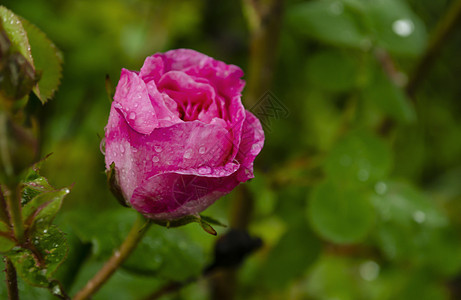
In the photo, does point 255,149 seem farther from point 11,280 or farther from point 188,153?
point 11,280

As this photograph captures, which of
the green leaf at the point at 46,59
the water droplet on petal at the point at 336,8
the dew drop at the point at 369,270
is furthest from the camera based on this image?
the dew drop at the point at 369,270

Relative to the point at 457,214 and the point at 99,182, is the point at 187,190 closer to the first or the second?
the point at 99,182

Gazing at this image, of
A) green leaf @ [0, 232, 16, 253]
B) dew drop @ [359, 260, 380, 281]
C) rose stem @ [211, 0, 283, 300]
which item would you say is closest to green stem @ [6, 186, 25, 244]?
green leaf @ [0, 232, 16, 253]

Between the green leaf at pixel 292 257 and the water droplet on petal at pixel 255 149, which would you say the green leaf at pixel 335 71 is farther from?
the water droplet on petal at pixel 255 149

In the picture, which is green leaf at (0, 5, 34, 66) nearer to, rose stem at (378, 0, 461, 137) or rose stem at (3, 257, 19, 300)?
rose stem at (3, 257, 19, 300)

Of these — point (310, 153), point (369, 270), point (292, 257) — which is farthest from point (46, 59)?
point (369, 270)

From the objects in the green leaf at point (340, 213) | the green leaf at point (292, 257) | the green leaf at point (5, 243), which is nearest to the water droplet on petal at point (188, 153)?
the green leaf at point (5, 243)
